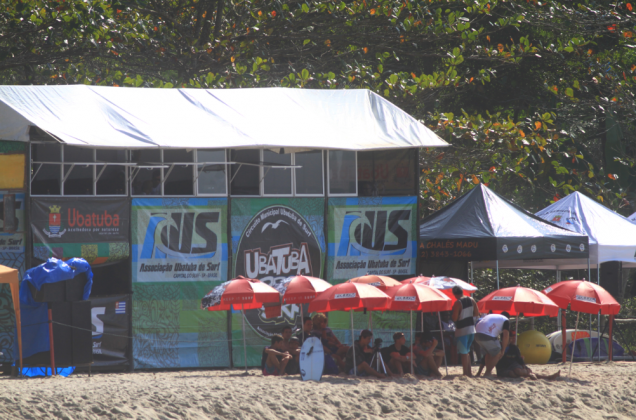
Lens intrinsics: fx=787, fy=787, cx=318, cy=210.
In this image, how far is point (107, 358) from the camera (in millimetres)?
13297

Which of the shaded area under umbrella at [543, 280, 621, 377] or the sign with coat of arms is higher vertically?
the sign with coat of arms

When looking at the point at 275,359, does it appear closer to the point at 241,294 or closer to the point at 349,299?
the point at 241,294

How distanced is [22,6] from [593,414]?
500 inches

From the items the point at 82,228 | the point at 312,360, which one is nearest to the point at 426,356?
the point at 312,360

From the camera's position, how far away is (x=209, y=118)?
48.5 feet

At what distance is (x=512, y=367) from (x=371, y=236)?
3.77m

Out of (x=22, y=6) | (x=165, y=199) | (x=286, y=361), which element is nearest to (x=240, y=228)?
(x=165, y=199)

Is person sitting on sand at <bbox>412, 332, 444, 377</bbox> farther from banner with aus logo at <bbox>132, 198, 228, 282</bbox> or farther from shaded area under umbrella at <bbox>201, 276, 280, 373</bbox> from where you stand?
banner with aus logo at <bbox>132, 198, 228, 282</bbox>

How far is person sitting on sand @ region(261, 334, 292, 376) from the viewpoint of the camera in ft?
41.4

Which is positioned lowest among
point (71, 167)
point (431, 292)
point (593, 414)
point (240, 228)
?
point (593, 414)

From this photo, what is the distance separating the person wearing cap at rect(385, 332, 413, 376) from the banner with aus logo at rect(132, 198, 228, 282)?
11.3 ft

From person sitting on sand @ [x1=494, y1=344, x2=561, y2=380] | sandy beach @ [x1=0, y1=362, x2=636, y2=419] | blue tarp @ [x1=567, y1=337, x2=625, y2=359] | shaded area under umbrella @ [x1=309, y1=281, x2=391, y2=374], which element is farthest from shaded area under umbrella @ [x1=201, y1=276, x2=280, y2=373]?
blue tarp @ [x1=567, y1=337, x2=625, y2=359]

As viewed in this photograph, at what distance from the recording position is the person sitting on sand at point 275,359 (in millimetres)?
12625

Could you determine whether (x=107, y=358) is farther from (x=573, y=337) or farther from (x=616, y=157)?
(x=616, y=157)
